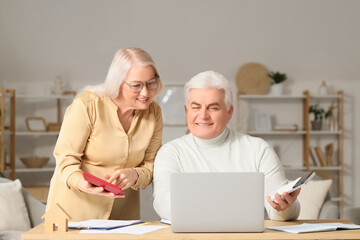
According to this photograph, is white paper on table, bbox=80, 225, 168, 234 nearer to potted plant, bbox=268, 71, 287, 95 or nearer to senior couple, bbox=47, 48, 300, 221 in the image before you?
senior couple, bbox=47, 48, 300, 221

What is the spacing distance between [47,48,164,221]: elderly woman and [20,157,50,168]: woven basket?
3579mm

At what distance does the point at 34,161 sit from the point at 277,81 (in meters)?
2.82

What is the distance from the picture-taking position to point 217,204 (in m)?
1.64

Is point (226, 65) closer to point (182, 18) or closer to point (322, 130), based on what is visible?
point (182, 18)

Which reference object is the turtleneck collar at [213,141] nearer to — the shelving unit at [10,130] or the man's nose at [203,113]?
the man's nose at [203,113]

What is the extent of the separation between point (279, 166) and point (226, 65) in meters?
3.97

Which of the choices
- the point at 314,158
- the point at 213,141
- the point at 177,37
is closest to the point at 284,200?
the point at 213,141

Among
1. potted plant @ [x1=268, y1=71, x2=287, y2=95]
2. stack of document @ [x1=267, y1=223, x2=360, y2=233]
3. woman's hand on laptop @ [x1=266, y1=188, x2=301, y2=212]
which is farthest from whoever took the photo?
potted plant @ [x1=268, y1=71, x2=287, y2=95]

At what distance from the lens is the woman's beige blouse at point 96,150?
7.18 ft

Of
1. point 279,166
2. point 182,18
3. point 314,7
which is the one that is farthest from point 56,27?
point 279,166

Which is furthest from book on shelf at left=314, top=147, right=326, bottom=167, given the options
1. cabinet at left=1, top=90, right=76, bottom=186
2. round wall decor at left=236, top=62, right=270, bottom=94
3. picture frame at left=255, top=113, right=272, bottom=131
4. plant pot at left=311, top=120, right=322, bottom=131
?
cabinet at left=1, top=90, right=76, bottom=186

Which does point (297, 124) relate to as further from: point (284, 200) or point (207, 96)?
point (284, 200)

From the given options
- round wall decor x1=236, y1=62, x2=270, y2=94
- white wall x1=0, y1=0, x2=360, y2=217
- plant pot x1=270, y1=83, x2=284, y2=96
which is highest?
white wall x1=0, y1=0, x2=360, y2=217

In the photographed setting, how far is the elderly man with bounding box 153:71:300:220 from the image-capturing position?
2.19 meters
